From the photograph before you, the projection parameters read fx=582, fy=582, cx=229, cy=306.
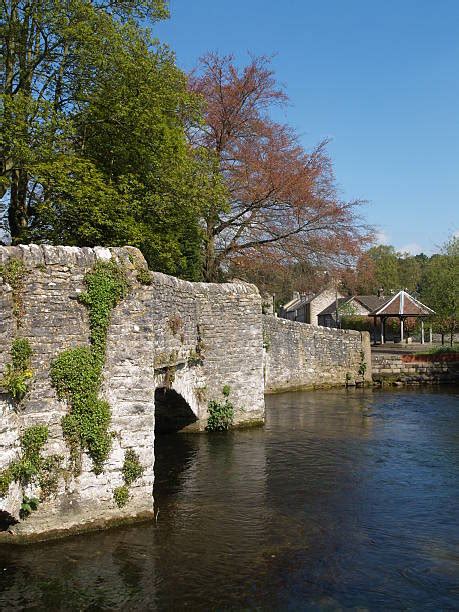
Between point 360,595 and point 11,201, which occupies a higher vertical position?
point 11,201

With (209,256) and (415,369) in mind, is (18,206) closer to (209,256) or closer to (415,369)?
(209,256)

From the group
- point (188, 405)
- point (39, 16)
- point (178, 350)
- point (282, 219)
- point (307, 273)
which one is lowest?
point (188, 405)

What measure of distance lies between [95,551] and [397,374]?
22.4 meters

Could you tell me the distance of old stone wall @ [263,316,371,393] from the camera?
2398 centimetres

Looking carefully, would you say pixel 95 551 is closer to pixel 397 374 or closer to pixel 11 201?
pixel 11 201

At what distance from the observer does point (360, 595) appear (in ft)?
22.2

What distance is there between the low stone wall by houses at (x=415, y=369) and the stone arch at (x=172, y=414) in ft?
48.3

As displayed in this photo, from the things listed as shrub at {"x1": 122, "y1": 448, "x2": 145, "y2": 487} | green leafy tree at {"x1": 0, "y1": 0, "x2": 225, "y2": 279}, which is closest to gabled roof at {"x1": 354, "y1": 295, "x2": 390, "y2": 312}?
green leafy tree at {"x1": 0, "y1": 0, "x2": 225, "y2": 279}

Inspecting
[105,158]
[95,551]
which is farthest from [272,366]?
[95,551]

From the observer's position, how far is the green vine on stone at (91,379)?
8.28m

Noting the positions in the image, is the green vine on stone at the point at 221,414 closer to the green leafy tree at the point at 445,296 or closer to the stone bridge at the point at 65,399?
the stone bridge at the point at 65,399

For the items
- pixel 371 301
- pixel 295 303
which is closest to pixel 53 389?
pixel 371 301

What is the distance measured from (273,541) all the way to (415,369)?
21.6 metres

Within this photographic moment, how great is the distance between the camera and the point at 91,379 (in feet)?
27.7
